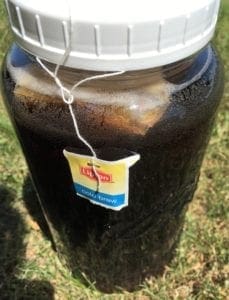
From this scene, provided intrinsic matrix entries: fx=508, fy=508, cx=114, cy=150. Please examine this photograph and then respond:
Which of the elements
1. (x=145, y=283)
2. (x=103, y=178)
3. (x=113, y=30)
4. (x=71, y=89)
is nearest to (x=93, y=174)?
(x=103, y=178)

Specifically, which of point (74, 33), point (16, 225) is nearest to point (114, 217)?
point (74, 33)

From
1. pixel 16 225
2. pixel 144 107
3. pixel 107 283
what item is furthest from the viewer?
pixel 16 225

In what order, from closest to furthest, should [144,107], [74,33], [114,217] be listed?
[74,33]
[144,107]
[114,217]

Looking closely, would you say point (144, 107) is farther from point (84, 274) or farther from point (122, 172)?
point (84, 274)

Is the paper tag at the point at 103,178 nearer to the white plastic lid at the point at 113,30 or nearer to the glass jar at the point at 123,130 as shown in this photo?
the glass jar at the point at 123,130

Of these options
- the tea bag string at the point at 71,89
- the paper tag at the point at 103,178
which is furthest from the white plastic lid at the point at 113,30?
the paper tag at the point at 103,178

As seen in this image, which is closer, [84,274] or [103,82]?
[103,82]

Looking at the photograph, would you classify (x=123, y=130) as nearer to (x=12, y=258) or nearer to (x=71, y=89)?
(x=71, y=89)
